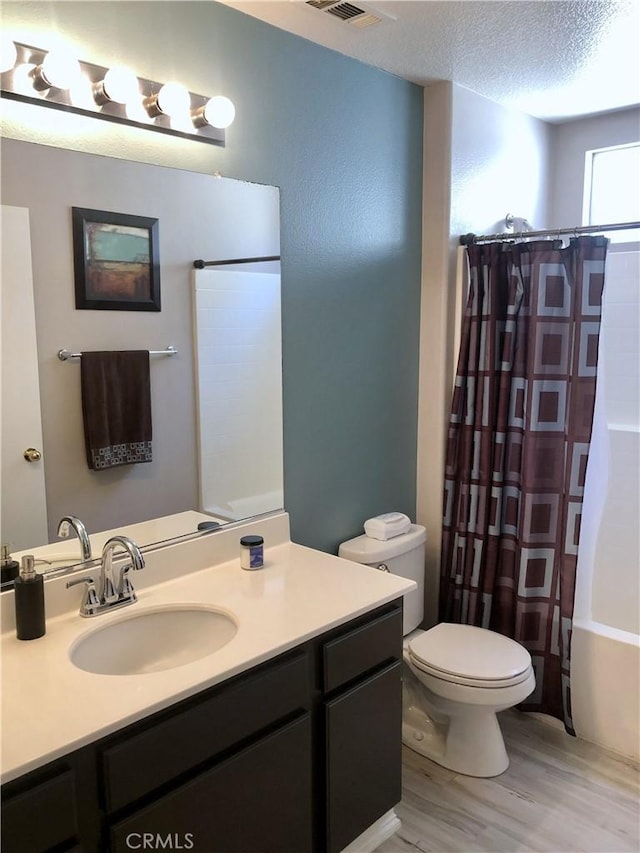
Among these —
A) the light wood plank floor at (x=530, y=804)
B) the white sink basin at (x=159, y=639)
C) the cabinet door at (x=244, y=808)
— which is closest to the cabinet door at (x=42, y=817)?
the cabinet door at (x=244, y=808)

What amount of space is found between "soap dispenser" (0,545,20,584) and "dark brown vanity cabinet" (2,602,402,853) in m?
0.54

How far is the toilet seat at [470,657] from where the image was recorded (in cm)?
225

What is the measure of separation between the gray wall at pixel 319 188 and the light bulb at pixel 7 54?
34 mm

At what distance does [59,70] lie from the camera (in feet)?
5.22

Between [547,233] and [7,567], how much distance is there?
2169mm

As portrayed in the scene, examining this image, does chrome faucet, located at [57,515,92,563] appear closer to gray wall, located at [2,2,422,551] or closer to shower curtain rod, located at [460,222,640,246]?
gray wall, located at [2,2,422,551]

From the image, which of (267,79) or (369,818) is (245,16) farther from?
(369,818)

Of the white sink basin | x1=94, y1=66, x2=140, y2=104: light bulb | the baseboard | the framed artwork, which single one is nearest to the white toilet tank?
the baseboard

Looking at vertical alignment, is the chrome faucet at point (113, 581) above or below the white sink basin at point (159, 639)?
above

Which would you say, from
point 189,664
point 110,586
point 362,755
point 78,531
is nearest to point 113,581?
point 110,586

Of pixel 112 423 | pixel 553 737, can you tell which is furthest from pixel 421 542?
pixel 112 423

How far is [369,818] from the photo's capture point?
1.93 m

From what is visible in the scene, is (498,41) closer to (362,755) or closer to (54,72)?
(54,72)

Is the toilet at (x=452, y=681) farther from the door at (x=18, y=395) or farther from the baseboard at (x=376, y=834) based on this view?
the door at (x=18, y=395)
